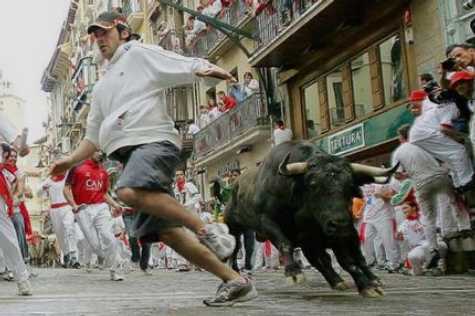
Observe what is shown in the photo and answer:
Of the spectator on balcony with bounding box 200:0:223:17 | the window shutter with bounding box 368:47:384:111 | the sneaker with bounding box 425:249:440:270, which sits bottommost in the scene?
the sneaker with bounding box 425:249:440:270

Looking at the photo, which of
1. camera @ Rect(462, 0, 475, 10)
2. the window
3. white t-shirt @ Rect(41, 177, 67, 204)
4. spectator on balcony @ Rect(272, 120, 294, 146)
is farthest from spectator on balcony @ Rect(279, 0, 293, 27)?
camera @ Rect(462, 0, 475, 10)

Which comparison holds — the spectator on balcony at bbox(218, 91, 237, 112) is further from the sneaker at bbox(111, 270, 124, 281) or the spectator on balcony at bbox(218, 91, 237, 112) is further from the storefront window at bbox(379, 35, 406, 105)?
the sneaker at bbox(111, 270, 124, 281)

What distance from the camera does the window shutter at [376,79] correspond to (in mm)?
18859

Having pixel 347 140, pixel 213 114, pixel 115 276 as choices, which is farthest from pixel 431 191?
pixel 213 114

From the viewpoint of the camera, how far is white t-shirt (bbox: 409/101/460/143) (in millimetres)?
9383

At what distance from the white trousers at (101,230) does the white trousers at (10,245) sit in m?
3.44

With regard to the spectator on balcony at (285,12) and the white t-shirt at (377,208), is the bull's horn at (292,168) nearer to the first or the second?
the white t-shirt at (377,208)

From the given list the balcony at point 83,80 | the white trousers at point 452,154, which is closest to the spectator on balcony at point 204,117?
the white trousers at point 452,154

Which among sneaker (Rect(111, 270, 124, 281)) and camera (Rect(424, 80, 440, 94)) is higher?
camera (Rect(424, 80, 440, 94))

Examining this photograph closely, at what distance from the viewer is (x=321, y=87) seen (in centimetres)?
2208

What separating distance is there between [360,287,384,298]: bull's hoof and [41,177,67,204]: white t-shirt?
34.4ft

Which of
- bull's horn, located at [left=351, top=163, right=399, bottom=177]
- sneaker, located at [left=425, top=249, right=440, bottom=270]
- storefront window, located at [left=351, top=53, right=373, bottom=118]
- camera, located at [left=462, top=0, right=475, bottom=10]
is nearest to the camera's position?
bull's horn, located at [left=351, top=163, right=399, bottom=177]

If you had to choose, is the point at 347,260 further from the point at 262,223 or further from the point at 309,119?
the point at 309,119

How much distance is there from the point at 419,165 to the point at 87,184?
5.13m
